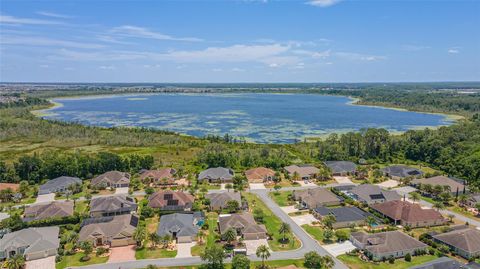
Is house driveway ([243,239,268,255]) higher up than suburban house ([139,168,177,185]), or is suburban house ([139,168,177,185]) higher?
suburban house ([139,168,177,185])

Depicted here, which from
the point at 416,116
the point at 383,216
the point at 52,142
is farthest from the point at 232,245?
the point at 416,116

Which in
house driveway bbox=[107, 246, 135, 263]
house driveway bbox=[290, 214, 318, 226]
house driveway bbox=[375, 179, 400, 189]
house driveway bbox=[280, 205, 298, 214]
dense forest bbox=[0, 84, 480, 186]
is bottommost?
house driveway bbox=[107, 246, 135, 263]

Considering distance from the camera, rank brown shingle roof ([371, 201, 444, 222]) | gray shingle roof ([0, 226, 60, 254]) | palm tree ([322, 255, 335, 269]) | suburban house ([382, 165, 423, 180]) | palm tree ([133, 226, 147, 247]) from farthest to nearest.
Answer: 1. suburban house ([382, 165, 423, 180])
2. brown shingle roof ([371, 201, 444, 222])
3. palm tree ([133, 226, 147, 247])
4. gray shingle roof ([0, 226, 60, 254])
5. palm tree ([322, 255, 335, 269])

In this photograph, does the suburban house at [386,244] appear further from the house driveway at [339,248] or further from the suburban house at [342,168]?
the suburban house at [342,168]

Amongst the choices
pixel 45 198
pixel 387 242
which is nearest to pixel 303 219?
pixel 387 242

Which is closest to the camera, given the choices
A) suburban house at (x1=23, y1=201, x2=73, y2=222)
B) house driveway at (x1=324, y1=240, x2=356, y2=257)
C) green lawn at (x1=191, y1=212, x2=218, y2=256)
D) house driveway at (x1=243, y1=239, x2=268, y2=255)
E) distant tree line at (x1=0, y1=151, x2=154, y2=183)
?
house driveway at (x1=324, y1=240, x2=356, y2=257)

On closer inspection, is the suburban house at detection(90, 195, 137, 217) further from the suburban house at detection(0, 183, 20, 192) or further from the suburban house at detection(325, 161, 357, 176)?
the suburban house at detection(325, 161, 357, 176)

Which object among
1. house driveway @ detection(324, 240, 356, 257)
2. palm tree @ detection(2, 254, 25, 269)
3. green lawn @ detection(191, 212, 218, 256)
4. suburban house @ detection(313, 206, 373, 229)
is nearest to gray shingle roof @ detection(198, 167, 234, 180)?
green lawn @ detection(191, 212, 218, 256)
